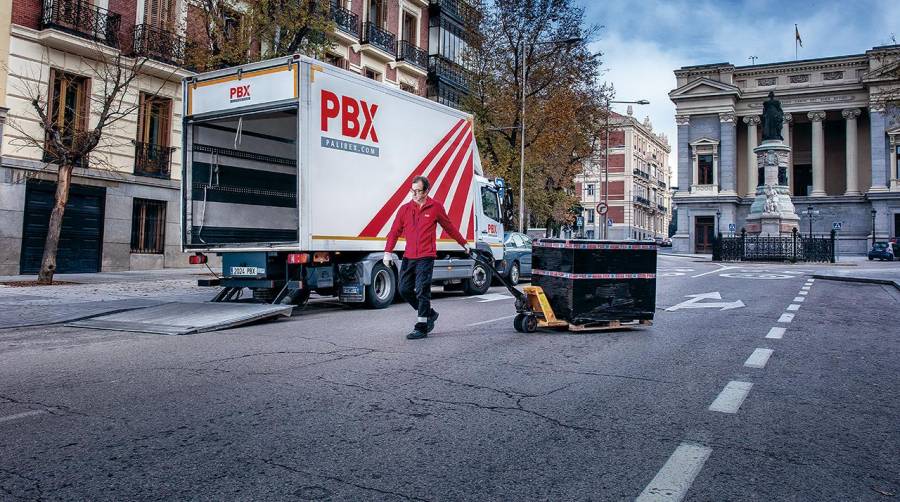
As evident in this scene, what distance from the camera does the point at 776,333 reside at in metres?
8.53

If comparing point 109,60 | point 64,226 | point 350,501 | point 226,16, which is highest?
point 226,16

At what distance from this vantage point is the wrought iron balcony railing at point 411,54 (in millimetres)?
33531

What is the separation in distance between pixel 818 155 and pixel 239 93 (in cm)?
6681

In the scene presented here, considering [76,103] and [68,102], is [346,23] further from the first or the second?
[68,102]

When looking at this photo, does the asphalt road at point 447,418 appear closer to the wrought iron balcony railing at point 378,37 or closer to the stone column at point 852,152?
the wrought iron balcony railing at point 378,37

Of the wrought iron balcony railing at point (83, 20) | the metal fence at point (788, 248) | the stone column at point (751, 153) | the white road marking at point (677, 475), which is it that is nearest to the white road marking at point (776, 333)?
the white road marking at point (677, 475)

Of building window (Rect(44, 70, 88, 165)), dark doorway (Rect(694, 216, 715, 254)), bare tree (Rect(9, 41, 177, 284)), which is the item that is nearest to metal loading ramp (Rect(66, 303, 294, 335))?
bare tree (Rect(9, 41, 177, 284))

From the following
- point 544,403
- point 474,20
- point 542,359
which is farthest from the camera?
point 474,20

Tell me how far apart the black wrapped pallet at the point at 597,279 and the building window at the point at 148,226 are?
17777 millimetres

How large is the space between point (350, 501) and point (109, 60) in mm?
21175

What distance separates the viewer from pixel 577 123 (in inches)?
1297

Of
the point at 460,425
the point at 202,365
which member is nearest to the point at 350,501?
the point at 460,425

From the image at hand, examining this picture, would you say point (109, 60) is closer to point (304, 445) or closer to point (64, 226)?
point (64, 226)

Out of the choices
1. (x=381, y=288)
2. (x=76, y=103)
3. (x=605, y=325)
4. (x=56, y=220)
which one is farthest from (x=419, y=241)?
(x=76, y=103)
